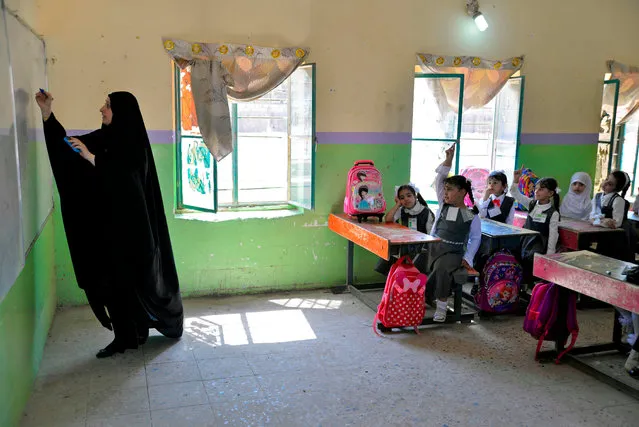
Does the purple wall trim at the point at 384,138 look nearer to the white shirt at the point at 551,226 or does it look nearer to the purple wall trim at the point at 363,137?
the purple wall trim at the point at 363,137

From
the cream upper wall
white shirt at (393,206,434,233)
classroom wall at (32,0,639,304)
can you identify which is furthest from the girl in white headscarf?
white shirt at (393,206,434,233)

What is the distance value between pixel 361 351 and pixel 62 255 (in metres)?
2.61

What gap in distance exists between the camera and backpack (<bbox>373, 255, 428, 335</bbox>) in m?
4.38

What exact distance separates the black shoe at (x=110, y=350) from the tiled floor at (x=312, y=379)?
0.06 metres

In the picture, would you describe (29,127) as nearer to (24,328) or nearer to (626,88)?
(24,328)

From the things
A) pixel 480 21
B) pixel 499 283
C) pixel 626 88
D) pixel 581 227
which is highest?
pixel 480 21

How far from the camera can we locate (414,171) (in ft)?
19.6

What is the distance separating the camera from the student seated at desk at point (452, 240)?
Result: 461 cm

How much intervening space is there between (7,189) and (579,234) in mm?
4222

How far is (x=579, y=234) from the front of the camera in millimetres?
4879

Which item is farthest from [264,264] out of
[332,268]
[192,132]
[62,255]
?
[62,255]

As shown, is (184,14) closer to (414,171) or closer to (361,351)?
(414,171)

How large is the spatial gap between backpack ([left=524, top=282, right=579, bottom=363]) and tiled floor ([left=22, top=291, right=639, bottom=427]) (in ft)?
0.79

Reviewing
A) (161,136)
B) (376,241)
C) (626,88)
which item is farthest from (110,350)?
(626,88)
